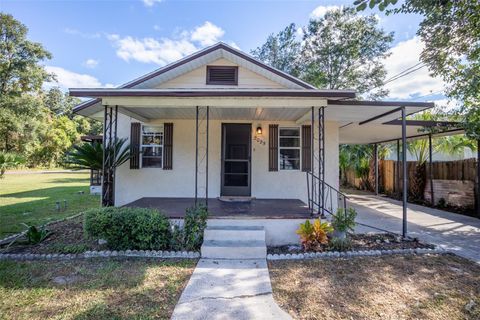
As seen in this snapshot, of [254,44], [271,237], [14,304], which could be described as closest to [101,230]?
[14,304]

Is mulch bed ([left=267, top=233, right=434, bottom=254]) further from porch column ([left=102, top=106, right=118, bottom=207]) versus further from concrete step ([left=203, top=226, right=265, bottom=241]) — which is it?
porch column ([left=102, top=106, right=118, bottom=207])

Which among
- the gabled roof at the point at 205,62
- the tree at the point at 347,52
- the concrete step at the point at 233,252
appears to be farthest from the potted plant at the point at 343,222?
the tree at the point at 347,52

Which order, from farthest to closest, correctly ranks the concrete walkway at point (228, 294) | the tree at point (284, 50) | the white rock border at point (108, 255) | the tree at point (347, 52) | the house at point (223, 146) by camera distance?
the tree at point (284, 50), the tree at point (347, 52), the house at point (223, 146), the white rock border at point (108, 255), the concrete walkway at point (228, 294)

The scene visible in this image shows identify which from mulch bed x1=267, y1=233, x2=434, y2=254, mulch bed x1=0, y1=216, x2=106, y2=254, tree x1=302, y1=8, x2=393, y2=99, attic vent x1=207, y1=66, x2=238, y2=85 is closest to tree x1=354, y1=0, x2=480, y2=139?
mulch bed x1=267, y1=233, x2=434, y2=254

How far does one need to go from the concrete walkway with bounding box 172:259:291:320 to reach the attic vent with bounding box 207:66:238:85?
5.40 m

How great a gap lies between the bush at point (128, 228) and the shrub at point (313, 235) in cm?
264

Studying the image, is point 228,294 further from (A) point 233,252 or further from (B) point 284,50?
(B) point 284,50

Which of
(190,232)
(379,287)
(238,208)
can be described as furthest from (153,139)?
(379,287)

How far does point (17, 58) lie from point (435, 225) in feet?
101

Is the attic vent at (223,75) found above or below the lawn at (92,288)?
above

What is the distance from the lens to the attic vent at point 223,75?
7.45 metres

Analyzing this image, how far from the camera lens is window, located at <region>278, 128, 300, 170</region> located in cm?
744

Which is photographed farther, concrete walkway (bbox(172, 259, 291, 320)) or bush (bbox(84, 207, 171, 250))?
bush (bbox(84, 207, 171, 250))

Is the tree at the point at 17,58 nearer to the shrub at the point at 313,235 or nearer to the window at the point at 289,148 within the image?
the window at the point at 289,148
